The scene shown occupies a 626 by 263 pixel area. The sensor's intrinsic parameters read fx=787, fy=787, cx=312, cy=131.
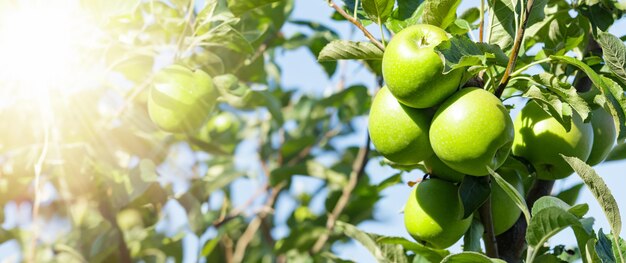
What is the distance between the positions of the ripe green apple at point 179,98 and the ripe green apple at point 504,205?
69cm

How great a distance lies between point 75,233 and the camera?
95.3 inches

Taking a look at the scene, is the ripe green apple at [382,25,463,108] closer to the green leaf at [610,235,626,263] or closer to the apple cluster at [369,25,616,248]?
the apple cluster at [369,25,616,248]

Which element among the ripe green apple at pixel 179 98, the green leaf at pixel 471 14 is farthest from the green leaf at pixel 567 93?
Result: the ripe green apple at pixel 179 98

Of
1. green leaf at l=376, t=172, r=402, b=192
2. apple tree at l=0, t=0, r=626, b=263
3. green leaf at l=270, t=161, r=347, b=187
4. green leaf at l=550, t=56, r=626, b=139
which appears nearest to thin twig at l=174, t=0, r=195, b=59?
apple tree at l=0, t=0, r=626, b=263

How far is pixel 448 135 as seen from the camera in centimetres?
104

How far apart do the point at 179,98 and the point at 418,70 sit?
2.33ft

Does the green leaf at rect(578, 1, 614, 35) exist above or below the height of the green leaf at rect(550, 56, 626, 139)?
below

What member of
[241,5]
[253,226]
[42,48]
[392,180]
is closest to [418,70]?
[392,180]

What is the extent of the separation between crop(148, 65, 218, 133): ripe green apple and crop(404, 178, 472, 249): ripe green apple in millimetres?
615

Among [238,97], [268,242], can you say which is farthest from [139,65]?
[268,242]

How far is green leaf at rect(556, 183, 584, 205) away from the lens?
157cm

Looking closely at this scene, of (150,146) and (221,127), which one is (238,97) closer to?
(150,146)

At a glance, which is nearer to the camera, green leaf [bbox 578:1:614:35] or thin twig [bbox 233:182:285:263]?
green leaf [bbox 578:1:614:35]

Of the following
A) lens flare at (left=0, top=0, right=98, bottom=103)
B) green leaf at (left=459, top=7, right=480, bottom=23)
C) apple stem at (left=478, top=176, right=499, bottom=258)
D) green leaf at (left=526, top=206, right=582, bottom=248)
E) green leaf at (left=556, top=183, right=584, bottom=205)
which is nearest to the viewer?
green leaf at (left=526, top=206, right=582, bottom=248)
